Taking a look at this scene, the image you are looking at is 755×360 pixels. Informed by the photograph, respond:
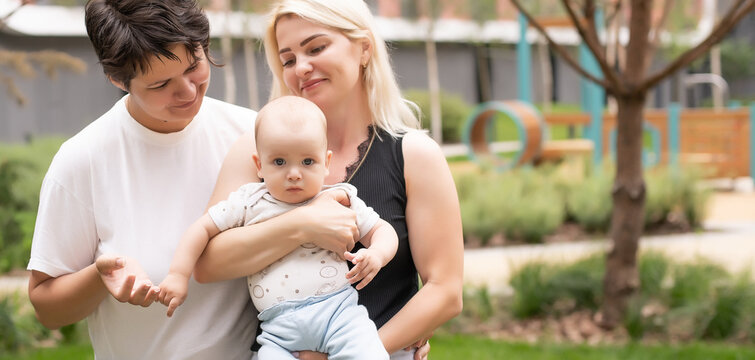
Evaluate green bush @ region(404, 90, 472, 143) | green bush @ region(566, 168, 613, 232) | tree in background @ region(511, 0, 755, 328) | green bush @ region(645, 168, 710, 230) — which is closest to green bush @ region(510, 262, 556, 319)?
tree in background @ region(511, 0, 755, 328)

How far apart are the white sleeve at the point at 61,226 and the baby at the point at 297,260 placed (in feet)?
1.09

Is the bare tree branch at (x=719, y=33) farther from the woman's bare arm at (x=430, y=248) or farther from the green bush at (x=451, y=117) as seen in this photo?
the green bush at (x=451, y=117)

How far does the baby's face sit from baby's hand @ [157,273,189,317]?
1.06ft

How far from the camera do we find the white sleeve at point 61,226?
2.23 m

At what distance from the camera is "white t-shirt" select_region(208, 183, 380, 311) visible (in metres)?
2.11

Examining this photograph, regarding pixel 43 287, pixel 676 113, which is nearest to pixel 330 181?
pixel 43 287

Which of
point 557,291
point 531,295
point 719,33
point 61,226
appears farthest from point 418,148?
point 557,291

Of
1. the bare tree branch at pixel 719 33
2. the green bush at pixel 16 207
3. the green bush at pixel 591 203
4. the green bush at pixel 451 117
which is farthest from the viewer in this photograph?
the green bush at pixel 451 117

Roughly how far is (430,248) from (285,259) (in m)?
0.38

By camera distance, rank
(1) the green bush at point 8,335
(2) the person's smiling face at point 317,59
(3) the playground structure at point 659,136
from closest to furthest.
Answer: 1. (2) the person's smiling face at point 317,59
2. (1) the green bush at point 8,335
3. (3) the playground structure at point 659,136

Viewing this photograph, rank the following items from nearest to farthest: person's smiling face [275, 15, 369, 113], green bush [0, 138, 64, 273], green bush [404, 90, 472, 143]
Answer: person's smiling face [275, 15, 369, 113] < green bush [0, 138, 64, 273] < green bush [404, 90, 472, 143]

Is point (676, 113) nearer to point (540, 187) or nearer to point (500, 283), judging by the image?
point (540, 187)

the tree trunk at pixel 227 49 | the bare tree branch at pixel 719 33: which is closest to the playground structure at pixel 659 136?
the tree trunk at pixel 227 49

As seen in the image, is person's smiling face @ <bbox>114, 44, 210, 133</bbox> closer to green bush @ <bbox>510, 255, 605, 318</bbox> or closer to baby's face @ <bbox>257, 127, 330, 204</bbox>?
baby's face @ <bbox>257, 127, 330, 204</bbox>
